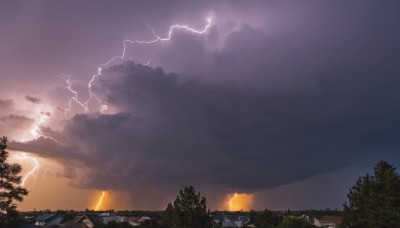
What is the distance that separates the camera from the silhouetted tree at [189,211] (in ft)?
153

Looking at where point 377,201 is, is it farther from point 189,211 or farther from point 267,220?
point 267,220

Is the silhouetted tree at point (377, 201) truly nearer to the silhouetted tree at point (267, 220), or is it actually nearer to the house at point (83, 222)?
the silhouetted tree at point (267, 220)

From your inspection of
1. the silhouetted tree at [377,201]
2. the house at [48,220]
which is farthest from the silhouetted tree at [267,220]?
the house at [48,220]

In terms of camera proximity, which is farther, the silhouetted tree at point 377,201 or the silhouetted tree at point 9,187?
the silhouetted tree at point 377,201

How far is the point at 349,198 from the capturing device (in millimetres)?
46562

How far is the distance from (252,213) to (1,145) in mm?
92379

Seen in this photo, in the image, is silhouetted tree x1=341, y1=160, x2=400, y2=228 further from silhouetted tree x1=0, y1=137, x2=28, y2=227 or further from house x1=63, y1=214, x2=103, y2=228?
house x1=63, y1=214, x2=103, y2=228

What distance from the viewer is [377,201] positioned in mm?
42844

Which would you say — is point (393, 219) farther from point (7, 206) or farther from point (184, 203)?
point (7, 206)

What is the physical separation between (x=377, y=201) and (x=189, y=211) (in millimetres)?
19882

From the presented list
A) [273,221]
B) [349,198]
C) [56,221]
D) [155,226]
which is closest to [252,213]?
[273,221]

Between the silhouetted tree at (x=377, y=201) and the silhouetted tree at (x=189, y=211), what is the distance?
15.8m

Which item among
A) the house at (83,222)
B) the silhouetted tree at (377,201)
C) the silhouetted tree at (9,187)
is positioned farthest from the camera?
the house at (83,222)

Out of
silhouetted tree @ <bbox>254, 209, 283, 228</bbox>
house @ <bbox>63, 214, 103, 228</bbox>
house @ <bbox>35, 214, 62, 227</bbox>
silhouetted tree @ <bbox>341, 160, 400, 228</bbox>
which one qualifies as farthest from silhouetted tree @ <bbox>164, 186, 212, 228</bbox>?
house @ <bbox>35, 214, 62, 227</bbox>
